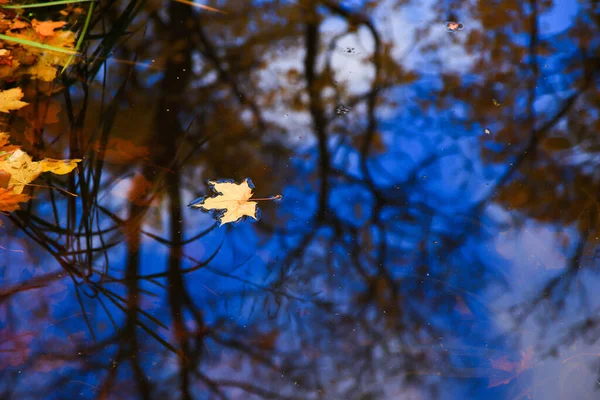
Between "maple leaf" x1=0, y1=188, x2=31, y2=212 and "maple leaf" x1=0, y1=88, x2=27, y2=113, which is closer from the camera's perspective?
"maple leaf" x1=0, y1=188, x2=31, y2=212

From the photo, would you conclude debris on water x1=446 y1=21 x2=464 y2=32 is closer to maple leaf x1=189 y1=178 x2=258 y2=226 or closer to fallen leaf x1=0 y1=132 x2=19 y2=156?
maple leaf x1=189 y1=178 x2=258 y2=226

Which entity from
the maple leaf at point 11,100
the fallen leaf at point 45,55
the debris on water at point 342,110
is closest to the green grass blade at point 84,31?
the fallen leaf at point 45,55

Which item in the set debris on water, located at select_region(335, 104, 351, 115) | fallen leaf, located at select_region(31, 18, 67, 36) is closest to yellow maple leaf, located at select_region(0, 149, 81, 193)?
fallen leaf, located at select_region(31, 18, 67, 36)

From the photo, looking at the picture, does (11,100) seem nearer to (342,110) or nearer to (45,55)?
(45,55)

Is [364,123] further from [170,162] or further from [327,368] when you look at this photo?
[327,368]

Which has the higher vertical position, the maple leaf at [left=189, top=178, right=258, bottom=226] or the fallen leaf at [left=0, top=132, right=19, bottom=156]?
the fallen leaf at [left=0, top=132, right=19, bottom=156]

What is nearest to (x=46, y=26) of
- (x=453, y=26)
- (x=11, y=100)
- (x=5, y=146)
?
(x=11, y=100)

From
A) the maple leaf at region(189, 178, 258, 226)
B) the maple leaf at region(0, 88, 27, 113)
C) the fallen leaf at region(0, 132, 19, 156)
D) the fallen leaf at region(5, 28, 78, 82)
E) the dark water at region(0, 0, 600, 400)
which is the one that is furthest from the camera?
the fallen leaf at region(5, 28, 78, 82)

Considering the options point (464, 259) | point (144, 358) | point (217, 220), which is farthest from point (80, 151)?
point (464, 259)
